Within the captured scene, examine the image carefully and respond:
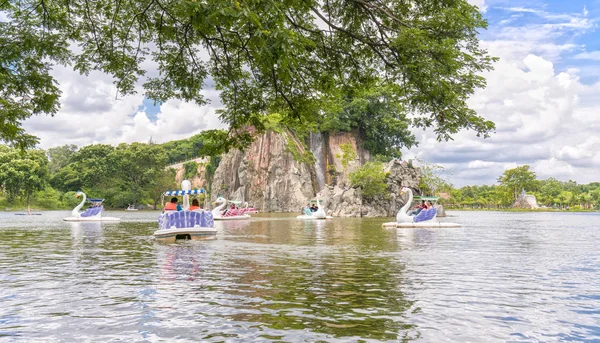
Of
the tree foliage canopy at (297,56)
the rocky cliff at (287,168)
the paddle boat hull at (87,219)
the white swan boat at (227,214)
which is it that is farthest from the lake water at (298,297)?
the rocky cliff at (287,168)

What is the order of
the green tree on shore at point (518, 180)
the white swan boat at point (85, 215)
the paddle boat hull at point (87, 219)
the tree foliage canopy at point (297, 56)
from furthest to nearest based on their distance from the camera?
1. the green tree on shore at point (518, 180)
2. the white swan boat at point (85, 215)
3. the paddle boat hull at point (87, 219)
4. the tree foliage canopy at point (297, 56)

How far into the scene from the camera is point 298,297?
8.59m

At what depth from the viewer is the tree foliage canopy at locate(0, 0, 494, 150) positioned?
1020 centimetres

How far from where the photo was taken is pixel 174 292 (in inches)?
361

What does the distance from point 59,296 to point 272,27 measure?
6.18 m

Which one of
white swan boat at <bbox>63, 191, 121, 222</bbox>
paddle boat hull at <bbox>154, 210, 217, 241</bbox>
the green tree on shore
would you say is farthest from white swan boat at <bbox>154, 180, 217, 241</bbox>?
the green tree on shore

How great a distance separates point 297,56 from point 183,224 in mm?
13688

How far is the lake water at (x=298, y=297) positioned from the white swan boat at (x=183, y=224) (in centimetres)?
547

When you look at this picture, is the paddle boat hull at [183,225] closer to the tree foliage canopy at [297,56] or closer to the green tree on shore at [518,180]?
the tree foliage canopy at [297,56]

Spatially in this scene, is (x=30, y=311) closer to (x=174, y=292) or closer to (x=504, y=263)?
(x=174, y=292)

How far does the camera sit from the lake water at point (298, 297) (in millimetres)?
6426

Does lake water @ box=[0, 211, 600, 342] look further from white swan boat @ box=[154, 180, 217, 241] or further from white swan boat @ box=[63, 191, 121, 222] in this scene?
white swan boat @ box=[63, 191, 121, 222]

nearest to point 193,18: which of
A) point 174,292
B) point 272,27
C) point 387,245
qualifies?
point 272,27

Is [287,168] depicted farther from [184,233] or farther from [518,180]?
[184,233]
